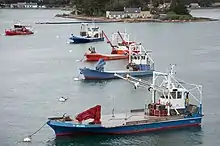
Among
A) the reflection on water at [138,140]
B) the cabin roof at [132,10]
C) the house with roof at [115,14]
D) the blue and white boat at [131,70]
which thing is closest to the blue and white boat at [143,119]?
the reflection on water at [138,140]

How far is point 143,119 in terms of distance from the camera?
1648cm

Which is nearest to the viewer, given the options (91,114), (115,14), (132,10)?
(91,114)

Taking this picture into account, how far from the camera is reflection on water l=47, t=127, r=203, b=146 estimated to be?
1562 cm

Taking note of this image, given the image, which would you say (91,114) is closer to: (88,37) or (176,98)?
(176,98)

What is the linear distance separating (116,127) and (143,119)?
1003 millimetres

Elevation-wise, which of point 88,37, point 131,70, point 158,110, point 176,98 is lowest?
point 88,37

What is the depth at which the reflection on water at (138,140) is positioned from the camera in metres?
15.6

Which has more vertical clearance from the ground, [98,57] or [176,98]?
[176,98]

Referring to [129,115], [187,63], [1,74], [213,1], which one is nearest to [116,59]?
[187,63]

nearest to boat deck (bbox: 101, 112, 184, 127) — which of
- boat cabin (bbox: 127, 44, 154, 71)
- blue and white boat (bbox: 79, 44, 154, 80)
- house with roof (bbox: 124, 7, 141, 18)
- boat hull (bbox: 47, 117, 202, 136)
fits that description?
boat hull (bbox: 47, 117, 202, 136)

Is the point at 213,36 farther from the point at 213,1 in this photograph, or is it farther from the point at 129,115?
the point at 213,1

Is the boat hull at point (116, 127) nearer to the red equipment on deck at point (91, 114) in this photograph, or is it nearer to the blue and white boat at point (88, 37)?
the red equipment on deck at point (91, 114)

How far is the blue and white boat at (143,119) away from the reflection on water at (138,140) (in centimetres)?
16

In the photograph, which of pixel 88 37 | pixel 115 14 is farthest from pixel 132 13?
pixel 88 37
